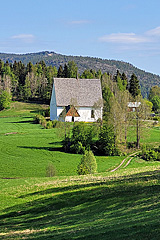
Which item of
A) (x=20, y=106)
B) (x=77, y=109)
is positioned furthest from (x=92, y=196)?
(x=20, y=106)

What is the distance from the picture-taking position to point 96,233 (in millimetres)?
11297

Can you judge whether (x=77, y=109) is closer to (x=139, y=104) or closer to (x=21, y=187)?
(x=139, y=104)

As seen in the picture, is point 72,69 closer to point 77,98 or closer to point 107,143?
point 77,98

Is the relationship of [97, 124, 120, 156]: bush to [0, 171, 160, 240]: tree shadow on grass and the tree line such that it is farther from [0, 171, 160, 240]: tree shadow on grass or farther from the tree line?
the tree line

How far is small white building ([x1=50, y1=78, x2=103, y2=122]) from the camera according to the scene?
3108 inches

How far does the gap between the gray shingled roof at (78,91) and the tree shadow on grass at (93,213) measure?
59514 millimetres

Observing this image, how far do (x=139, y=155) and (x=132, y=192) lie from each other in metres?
33.7

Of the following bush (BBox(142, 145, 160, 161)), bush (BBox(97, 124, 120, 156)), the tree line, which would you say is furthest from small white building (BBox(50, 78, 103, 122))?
bush (BBox(142, 145, 160, 161))

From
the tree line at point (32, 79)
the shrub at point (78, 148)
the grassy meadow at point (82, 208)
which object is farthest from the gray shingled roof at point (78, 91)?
the grassy meadow at point (82, 208)

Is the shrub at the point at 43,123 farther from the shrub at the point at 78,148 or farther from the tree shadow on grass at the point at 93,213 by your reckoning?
the tree shadow on grass at the point at 93,213

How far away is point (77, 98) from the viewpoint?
80.4 meters

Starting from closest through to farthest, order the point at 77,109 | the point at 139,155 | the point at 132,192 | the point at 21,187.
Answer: the point at 132,192 < the point at 21,187 < the point at 139,155 < the point at 77,109

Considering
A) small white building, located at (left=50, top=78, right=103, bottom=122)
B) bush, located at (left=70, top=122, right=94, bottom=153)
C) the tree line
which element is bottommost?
bush, located at (left=70, top=122, right=94, bottom=153)

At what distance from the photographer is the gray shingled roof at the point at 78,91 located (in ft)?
263
